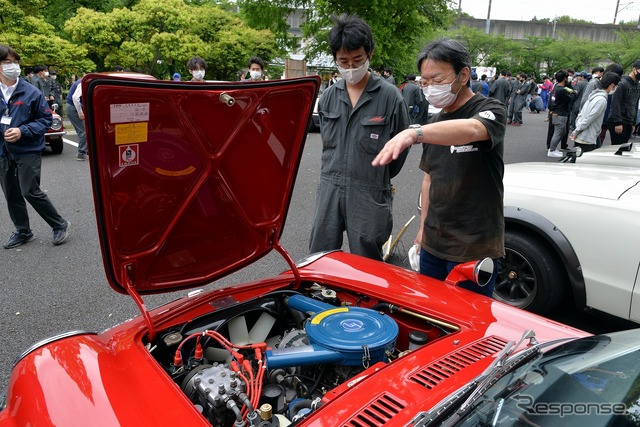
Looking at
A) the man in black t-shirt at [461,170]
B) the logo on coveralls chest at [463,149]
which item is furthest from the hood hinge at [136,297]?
the logo on coveralls chest at [463,149]

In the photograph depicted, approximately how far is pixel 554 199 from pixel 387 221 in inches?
45.0

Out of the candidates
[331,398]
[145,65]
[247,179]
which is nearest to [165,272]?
[247,179]

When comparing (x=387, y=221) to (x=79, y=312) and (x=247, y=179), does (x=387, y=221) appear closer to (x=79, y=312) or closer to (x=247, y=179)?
(x=247, y=179)

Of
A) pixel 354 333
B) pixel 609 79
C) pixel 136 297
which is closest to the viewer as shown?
pixel 354 333

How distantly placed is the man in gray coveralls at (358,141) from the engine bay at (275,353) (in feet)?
3.06

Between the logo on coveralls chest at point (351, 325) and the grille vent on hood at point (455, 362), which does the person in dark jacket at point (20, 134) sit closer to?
the logo on coveralls chest at point (351, 325)

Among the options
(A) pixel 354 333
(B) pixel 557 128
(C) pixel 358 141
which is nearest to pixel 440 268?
(C) pixel 358 141

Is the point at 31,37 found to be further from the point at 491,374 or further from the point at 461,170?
the point at 491,374

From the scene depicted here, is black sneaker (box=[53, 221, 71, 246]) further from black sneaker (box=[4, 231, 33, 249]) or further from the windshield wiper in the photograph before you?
the windshield wiper

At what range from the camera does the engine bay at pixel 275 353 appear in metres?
1.49

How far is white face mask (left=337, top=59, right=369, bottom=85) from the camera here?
114 inches

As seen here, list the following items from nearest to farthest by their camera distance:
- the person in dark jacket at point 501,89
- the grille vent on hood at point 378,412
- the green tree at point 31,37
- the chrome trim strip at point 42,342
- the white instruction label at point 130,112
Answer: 1. the grille vent on hood at point 378,412
2. the white instruction label at point 130,112
3. the chrome trim strip at point 42,342
4. the green tree at point 31,37
5. the person in dark jacket at point 501,89

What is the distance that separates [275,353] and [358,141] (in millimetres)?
1688

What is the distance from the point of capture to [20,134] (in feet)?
14.2
